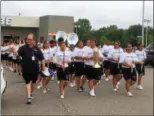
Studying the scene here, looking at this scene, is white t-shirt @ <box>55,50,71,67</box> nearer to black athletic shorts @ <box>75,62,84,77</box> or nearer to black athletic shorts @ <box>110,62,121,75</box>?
black athletic shorts @ <box>75,62,84,77</box>

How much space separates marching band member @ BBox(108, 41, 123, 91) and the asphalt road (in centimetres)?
35

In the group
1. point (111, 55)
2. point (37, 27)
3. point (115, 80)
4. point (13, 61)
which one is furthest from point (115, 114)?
point (37, 27)

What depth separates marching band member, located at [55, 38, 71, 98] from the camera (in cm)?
1066

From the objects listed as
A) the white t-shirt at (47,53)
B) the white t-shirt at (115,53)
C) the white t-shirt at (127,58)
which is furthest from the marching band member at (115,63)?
the white t-shirt at (47,53)

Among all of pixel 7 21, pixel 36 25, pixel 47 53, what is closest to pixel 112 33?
pixel 36 25

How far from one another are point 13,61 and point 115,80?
8.40m

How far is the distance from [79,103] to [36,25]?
44404 millimetres

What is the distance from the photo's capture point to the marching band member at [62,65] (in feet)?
35.0

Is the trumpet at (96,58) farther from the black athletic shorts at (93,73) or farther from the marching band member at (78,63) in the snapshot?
the marching band member at (78,63)

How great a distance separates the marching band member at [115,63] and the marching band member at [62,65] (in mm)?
2360

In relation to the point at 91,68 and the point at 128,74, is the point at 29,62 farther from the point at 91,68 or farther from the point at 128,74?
the point at 128,74

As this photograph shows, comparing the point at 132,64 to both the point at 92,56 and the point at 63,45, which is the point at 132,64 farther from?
the point at 63,45

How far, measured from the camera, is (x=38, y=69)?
9.91m

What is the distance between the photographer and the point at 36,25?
53531 mm
